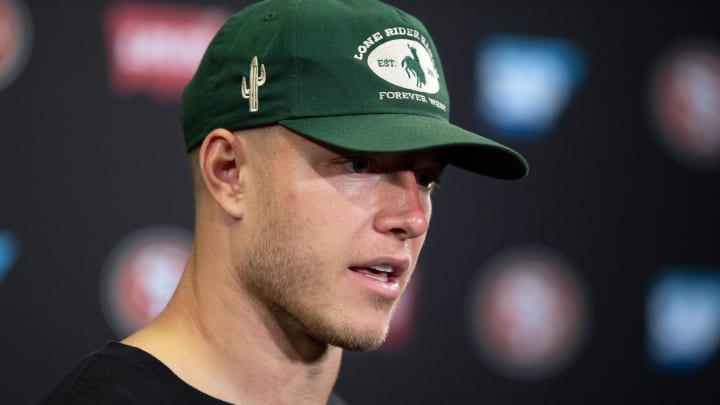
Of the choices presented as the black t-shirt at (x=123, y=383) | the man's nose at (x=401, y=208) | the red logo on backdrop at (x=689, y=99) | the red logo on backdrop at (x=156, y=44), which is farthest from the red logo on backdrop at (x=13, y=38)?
the red logo on backdrop at (x=689, y=99)

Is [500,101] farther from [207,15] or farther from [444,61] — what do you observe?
Result: [207,15]

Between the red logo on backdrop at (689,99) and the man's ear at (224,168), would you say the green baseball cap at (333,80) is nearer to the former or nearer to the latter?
the man's ear at (224,168)

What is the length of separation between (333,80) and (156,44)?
121 centimetres

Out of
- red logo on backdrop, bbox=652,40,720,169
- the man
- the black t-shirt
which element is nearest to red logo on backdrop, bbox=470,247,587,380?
red logo on backdrop, bbox=652,40,720,169

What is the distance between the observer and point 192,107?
1.16 metres

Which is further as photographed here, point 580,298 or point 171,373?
point 580,298

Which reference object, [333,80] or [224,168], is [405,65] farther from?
[224,168]

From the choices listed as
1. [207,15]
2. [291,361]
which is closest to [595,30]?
[207,15]

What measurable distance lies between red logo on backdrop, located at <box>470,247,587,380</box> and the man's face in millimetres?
1324

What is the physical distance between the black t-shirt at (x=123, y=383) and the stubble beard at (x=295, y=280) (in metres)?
0.15

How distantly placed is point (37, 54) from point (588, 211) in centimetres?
152

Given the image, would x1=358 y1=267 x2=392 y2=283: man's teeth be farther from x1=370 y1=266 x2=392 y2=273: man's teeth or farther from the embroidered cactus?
the embroidered cactus

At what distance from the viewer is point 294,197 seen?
3.43 feet

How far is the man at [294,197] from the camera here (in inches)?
40.9
